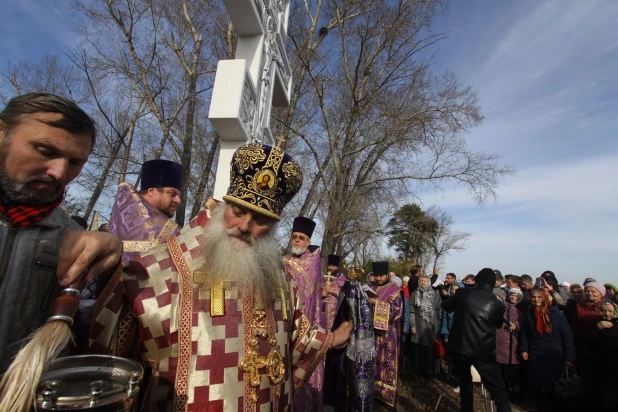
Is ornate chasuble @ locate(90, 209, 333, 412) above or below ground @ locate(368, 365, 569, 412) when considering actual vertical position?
above

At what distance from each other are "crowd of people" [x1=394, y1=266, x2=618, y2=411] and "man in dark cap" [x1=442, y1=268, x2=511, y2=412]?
2 cm

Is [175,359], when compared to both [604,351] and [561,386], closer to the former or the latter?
[604,351]

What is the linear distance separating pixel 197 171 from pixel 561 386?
15.1 meters

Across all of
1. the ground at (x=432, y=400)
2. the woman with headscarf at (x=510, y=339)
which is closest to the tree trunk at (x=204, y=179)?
the ground at (x=432, y=400)

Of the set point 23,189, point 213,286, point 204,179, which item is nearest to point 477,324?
point 213,286

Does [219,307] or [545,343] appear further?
[545,343]

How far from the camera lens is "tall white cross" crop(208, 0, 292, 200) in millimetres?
3502

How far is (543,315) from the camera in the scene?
7.01 m

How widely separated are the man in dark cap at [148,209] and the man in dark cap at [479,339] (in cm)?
465

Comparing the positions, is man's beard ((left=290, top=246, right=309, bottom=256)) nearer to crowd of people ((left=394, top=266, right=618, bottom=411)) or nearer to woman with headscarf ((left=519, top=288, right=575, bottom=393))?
crowd of people ((left=394, top=266, right=618, bottom=411))

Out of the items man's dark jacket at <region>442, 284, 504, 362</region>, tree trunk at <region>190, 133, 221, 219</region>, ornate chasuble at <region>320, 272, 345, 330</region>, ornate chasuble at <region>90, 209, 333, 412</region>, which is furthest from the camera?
tree trunk at <region>190, 133, 221, 219</region>

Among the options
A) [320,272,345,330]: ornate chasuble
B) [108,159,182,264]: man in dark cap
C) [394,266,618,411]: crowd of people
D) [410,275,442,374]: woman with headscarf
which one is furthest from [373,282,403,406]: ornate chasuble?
[108,159,182,264]: man in dark cap

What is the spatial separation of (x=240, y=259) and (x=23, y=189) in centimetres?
98

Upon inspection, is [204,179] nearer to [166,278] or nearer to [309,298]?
[309,298]
